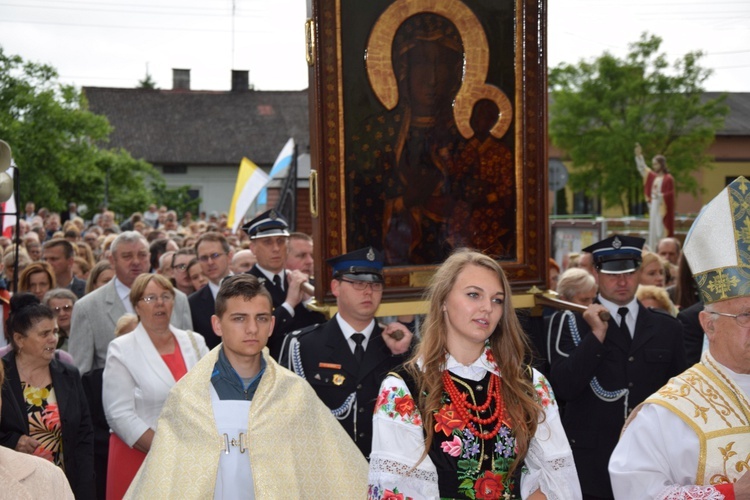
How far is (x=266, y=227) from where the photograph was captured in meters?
7.32

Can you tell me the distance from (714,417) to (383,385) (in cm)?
117

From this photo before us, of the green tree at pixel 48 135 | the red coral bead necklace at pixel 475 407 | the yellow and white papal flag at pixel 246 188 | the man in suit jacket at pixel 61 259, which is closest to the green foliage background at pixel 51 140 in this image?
the green tree at pixel 48 135

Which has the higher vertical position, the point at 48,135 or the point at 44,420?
the point at 48,135

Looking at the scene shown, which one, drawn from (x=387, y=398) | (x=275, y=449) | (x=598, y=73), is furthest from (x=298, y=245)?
(x=598, y=73)

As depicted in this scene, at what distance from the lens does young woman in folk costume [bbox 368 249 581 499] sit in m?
3.52

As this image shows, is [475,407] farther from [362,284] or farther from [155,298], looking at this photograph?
[155,298]

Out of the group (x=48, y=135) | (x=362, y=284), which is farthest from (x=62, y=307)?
(x=48, y=135)

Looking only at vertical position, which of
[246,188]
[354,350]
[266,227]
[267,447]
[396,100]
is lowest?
[267,447]

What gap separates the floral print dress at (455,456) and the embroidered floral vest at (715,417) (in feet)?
1.40

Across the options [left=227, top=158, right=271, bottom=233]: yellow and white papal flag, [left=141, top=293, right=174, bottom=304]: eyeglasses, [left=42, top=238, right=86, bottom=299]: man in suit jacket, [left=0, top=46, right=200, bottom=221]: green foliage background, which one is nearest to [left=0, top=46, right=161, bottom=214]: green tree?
[left=0, top=46, right=200, bottom=221]: green foliage background

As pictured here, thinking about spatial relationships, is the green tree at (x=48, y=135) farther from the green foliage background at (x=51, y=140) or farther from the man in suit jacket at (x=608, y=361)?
the man in suit jacket at (x=608, y=361)

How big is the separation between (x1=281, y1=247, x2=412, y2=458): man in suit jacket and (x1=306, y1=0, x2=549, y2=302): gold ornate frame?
0.25m

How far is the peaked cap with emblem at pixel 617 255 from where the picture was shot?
5879 mm

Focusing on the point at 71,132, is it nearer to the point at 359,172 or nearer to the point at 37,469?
the point at 359,172
